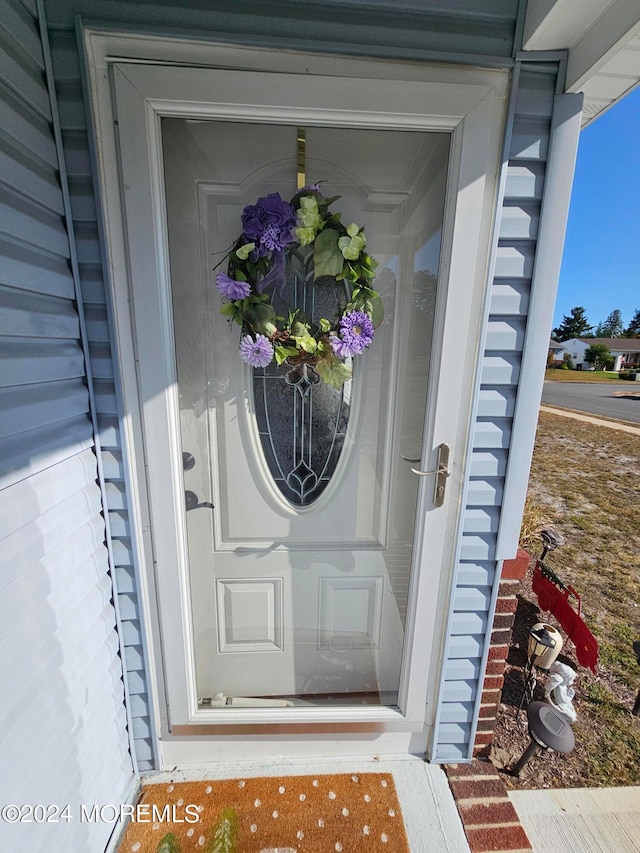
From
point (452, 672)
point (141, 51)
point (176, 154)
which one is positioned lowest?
point (452, 672)

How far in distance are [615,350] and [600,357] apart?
4295 mm

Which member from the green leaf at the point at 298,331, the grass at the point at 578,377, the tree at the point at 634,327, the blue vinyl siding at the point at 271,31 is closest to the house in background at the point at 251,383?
the blue vinyl siding at the point at 271,31

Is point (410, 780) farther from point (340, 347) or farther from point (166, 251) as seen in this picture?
point (166, 251)

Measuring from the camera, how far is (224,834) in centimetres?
124

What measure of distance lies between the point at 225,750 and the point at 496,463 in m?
1.52

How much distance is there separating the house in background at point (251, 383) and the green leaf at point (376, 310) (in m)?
0.05

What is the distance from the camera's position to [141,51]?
981 mm

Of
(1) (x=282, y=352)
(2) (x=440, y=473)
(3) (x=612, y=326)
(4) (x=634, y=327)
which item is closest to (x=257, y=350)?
(1) (x=282, y=352)

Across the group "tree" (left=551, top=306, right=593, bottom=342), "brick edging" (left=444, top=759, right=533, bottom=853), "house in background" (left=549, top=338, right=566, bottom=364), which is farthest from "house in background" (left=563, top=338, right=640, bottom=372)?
"brick edging" (left=444, top=759, right=533, bottom=853)

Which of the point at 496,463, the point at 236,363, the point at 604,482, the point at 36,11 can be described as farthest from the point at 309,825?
the point at 604,482

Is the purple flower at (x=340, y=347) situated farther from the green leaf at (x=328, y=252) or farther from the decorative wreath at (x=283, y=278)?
the green leaf at (x=328, y=252)

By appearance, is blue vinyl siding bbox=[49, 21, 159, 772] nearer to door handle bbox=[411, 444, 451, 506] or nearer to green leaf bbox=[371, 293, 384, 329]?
green leaf bbox=[371, 293, 384, 329]

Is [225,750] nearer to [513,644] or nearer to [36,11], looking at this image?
[513,644]

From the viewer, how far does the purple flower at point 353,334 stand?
1210 millimetres
